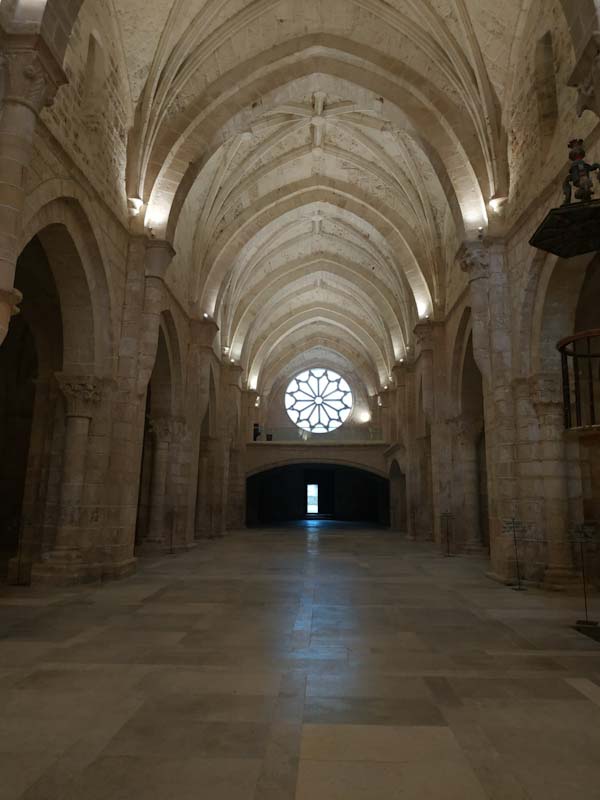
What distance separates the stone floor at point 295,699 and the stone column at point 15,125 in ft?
12.0

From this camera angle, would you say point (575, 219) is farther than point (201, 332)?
No

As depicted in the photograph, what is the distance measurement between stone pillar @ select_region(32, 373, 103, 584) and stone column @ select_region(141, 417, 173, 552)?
4.98 meters

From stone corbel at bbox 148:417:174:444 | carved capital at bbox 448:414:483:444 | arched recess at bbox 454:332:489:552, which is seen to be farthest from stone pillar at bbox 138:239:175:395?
carved capital at bbox 448:414:483:444

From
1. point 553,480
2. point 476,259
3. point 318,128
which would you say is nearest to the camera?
point 553,480

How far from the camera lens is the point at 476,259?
10.9m

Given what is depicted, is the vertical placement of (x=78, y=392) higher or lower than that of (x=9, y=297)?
lower

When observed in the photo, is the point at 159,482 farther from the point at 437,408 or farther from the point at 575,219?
the point at 575,219

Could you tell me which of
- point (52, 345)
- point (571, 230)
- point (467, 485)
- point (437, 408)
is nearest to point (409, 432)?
point (437, 408)

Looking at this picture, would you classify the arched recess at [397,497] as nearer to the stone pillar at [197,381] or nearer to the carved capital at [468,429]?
the carved capital at [468,429]

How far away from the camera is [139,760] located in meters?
2.96

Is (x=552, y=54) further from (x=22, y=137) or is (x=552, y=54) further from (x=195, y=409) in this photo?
(x=195, y=409)

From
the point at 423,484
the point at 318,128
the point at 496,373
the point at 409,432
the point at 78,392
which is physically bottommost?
the point at 423,484

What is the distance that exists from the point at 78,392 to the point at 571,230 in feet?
26.4

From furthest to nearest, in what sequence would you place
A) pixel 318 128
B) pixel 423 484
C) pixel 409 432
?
pixel 409 432, pixel 423 484, pixel 318 128
